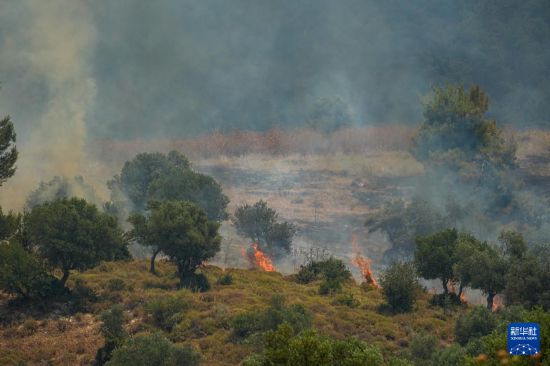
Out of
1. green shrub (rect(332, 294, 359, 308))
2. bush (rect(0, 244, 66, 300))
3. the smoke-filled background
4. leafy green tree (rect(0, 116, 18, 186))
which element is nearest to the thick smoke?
the smoke-filled background

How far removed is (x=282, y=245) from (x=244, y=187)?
24.2 metres

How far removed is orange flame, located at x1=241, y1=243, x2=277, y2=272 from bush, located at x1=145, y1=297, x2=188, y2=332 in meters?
23.6

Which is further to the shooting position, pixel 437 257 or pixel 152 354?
pixel 437 257

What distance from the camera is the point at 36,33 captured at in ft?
385

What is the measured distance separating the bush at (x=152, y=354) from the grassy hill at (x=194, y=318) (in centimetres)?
275

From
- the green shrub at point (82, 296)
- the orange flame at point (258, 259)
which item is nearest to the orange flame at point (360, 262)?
the orange flame at point (258, 259)

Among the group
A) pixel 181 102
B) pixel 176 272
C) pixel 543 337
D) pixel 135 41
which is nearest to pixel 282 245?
pixel 176 272

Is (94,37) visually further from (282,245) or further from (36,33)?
(282,245)

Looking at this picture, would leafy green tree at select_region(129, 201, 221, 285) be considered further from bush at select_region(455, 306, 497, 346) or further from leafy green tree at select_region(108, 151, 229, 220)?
bush at select_region(455, 306, 497, 346)

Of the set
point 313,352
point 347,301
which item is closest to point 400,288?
point 347,301

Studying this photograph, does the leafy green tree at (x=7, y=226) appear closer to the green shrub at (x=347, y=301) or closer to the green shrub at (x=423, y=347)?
→ the green shrub at (x=347, y=301)

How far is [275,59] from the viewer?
180 metres

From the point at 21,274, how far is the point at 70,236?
4.60 meters

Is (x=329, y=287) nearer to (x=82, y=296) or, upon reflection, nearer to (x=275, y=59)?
(x=82, y=296)
